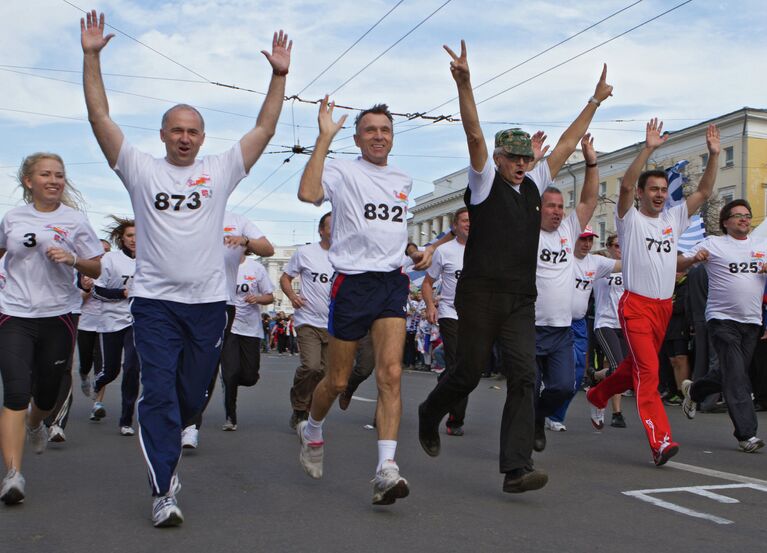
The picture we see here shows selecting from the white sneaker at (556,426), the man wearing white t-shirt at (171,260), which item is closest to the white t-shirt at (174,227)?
the man wearing white t-shirt at (171,260)

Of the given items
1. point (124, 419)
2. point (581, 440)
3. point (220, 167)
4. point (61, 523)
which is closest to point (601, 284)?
point (581, 440)

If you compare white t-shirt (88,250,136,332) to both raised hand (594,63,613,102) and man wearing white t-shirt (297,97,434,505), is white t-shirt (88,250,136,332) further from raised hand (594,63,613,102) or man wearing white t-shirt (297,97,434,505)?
raised hand (594,63,613,102)

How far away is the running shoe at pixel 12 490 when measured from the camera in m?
5.46

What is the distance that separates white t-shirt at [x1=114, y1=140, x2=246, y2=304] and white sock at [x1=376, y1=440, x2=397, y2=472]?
1.21 m

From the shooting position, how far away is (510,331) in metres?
5.99

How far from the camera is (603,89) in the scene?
7027mm

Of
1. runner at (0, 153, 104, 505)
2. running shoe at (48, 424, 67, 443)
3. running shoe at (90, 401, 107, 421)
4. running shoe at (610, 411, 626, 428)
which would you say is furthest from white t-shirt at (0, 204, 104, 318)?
running shoe at (610, 411, 626, 428)

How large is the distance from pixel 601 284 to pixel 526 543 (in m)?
7.69

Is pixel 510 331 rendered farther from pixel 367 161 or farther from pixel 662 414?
pixel 662 414

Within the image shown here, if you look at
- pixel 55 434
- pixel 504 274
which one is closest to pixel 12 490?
pixel 55 434

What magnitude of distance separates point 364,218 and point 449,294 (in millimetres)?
3921

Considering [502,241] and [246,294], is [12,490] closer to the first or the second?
[502,241]

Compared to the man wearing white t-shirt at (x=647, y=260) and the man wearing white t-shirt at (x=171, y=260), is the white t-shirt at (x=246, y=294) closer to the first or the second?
the man wearing white t-shirt at (x=647, y=260)

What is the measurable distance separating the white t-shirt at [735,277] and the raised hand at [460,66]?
12.9ft
